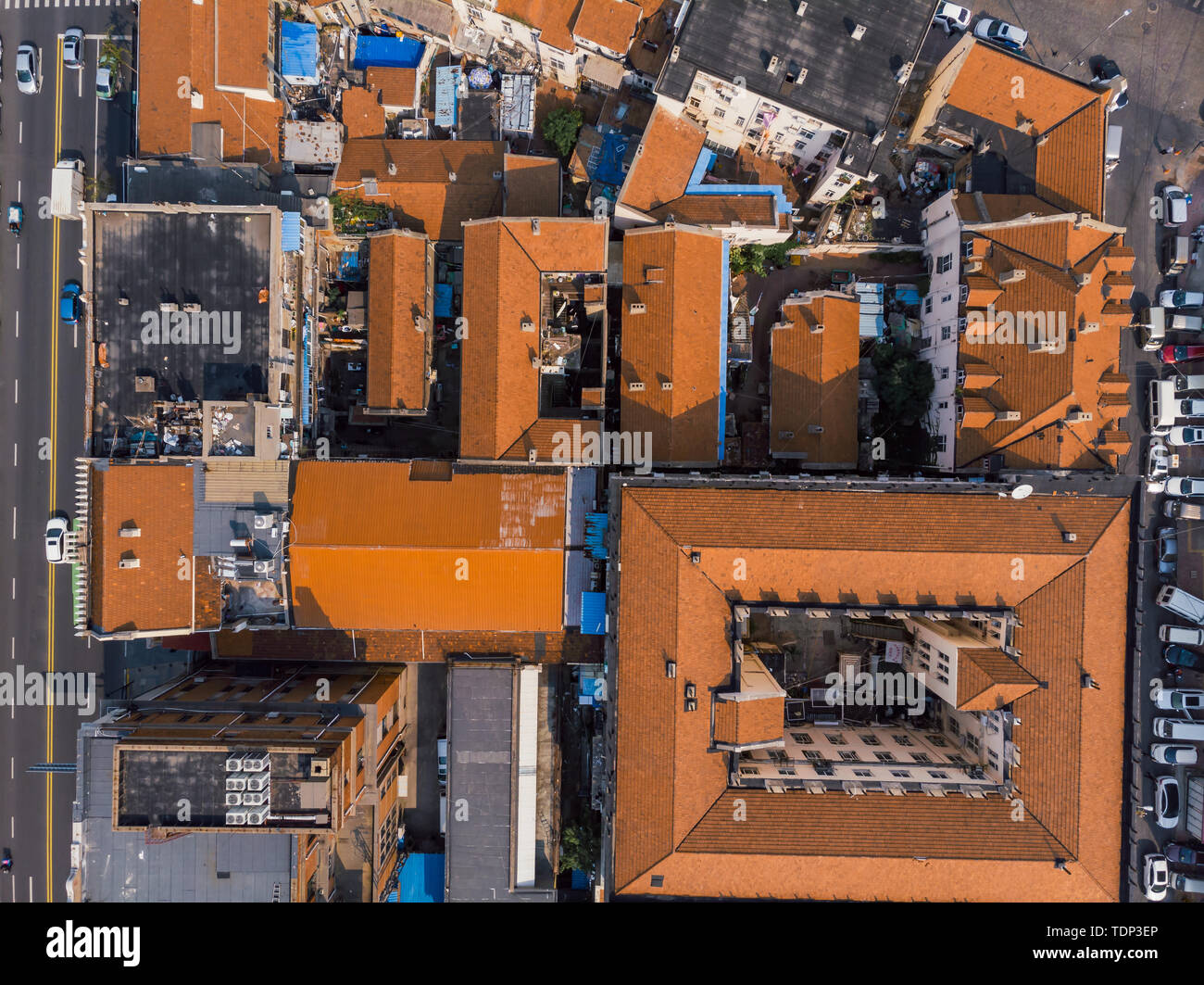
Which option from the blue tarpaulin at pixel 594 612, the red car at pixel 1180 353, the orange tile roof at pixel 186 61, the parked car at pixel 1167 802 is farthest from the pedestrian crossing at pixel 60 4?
the parked car at pixel 1167 802

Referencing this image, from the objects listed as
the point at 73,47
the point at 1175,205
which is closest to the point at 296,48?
the point at 73,47

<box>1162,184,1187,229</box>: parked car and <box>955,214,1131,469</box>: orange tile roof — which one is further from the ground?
<box>1162,184,1187,229</box>: parked car

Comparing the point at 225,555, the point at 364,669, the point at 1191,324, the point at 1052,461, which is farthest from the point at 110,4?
the point at 1191,324

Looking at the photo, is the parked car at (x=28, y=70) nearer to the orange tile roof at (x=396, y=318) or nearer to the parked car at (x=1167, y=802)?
the orange tile roof at (x=396, y=318)

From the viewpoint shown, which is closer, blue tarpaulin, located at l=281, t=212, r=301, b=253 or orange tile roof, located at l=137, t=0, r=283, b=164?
blue tarpaulin, located at l=281, t=212, r=301, b=253

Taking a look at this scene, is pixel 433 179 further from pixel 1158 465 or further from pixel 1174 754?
pixel 1174 754

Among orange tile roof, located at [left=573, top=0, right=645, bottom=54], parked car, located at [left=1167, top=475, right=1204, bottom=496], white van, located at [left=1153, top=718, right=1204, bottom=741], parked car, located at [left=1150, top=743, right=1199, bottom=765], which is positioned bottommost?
parked car, located at [left=1150, top=743, right=1199, bottom=765]

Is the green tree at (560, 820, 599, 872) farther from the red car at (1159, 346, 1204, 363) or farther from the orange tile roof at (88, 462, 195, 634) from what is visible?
the red car at (1159, 346, 1204, 363)

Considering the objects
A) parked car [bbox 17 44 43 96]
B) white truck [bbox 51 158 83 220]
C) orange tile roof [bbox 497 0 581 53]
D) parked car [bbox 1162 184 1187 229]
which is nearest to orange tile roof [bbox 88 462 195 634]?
white truck [bbox 51 158 83 220]
